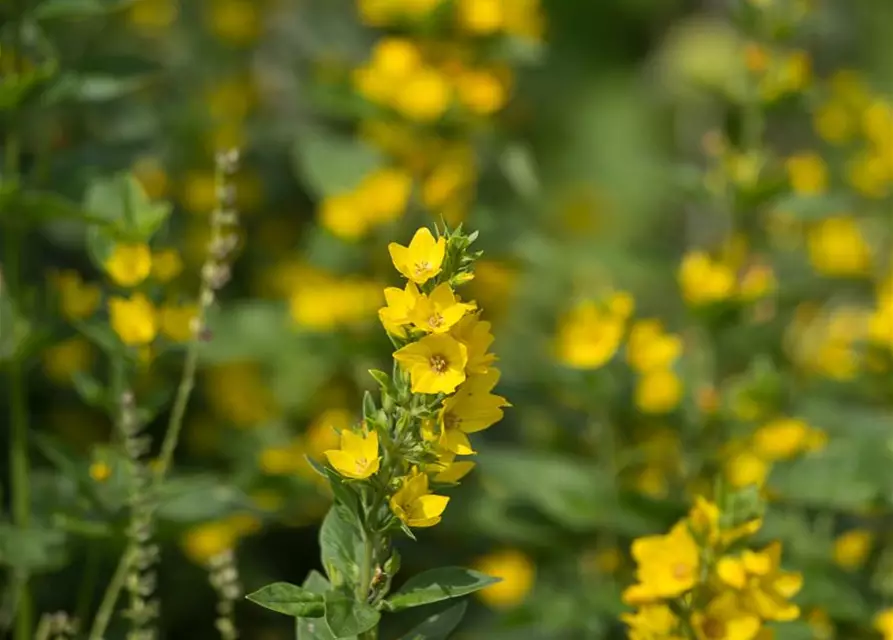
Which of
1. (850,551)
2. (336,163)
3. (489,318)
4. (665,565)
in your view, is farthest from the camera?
(489,318)

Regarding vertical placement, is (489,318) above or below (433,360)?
below

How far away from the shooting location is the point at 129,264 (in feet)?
4.78

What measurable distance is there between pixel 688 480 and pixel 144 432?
89 cm

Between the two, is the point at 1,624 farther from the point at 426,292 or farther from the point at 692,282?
the point at 692,282

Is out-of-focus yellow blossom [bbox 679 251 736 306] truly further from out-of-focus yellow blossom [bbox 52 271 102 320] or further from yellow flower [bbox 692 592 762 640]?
out-of-focus yellow blossom [bbox 52 271 102 320]

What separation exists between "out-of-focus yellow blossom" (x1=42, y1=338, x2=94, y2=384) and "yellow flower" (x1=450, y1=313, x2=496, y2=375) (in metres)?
0.96

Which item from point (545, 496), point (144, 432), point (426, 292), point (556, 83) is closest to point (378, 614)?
point (426, 292)

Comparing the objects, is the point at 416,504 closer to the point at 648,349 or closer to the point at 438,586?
the point at 438,586

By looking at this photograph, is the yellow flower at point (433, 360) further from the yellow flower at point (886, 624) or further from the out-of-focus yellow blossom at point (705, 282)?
the out-of-focus yellow blossom at point (705, 282)

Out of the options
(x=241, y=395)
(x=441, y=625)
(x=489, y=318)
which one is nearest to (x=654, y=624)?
(x=441, y=625)

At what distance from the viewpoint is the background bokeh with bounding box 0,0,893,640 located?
63.9 inches

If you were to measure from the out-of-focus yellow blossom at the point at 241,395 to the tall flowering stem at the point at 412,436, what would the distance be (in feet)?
3.43

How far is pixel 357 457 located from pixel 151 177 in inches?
48.6

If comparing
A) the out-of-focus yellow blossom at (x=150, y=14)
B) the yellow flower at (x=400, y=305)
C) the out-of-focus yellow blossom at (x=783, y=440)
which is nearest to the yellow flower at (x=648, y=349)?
the out-of-focus yellow blossom at (x=783, y=440)
